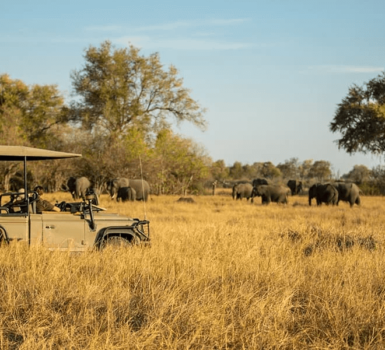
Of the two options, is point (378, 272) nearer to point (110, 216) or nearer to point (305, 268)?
point (305, 268)

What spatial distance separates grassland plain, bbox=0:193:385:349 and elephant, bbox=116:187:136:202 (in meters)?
22.8

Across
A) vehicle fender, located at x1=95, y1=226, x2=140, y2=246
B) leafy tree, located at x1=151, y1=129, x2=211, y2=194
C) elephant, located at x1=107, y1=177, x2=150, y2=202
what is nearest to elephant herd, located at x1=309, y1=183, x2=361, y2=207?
elephant, located at x1=107, y1=177, x2=150, y2=202

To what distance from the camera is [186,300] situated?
6352 mm

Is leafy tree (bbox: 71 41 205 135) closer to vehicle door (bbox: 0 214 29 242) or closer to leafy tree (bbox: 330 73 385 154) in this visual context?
leafy tree (bbox: 330 73 385 154)

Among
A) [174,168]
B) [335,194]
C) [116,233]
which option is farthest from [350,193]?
[116,233]

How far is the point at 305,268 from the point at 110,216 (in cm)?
298

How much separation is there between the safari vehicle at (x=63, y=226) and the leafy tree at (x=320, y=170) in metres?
82.3

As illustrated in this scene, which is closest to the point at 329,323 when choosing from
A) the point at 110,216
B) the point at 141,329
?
the point at 141,329

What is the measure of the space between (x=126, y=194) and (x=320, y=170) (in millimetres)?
63507

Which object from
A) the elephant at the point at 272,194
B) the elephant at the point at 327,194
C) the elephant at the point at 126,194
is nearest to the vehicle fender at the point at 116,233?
the elephant at the point at 126,194

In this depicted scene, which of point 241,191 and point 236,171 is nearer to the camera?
point 241,191

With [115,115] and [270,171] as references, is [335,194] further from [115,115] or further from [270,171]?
[270,171]

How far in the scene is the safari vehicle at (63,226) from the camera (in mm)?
8469

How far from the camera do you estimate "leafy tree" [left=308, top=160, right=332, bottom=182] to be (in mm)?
90188
